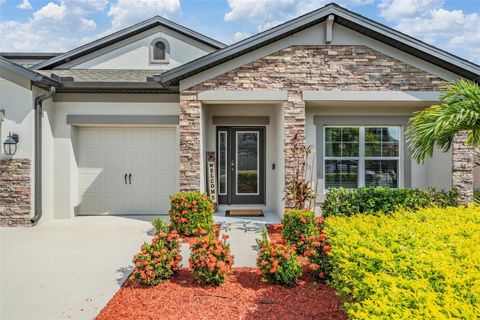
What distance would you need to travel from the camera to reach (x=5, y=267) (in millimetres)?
5547

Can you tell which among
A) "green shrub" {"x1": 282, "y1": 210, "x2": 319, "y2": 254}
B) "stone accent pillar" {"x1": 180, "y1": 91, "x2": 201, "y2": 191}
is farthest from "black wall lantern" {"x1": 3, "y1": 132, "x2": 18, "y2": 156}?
"green shrub" {"x1": 282, "y1": 210, "x2": 319, "y2": 254}

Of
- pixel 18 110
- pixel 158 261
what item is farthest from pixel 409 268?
pixel 18 110

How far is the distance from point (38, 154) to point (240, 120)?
577 cm

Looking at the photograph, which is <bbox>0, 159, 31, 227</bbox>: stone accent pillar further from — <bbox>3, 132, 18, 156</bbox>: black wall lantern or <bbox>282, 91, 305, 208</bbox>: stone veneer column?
<bbox>282, 91, 305, 208</bbox>: stone veneer column

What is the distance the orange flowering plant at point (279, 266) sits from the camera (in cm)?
452

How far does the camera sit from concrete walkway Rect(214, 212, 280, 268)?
19.5 feet

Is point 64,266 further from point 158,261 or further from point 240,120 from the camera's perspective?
point 240,120

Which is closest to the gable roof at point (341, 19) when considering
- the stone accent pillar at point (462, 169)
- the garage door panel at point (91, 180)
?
the stone accent pillar at point (462, 169)

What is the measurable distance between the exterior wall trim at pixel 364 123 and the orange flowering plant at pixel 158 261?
5756 millimetres

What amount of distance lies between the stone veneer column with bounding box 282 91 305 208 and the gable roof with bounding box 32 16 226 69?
5.75m

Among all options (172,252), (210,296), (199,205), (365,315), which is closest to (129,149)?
(199,205)

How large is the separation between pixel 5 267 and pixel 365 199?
7311 mm

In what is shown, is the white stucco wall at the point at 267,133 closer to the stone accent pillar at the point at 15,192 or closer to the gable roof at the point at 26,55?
the stone accent pillar at the point at 15,192

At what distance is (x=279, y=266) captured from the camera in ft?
14.9
